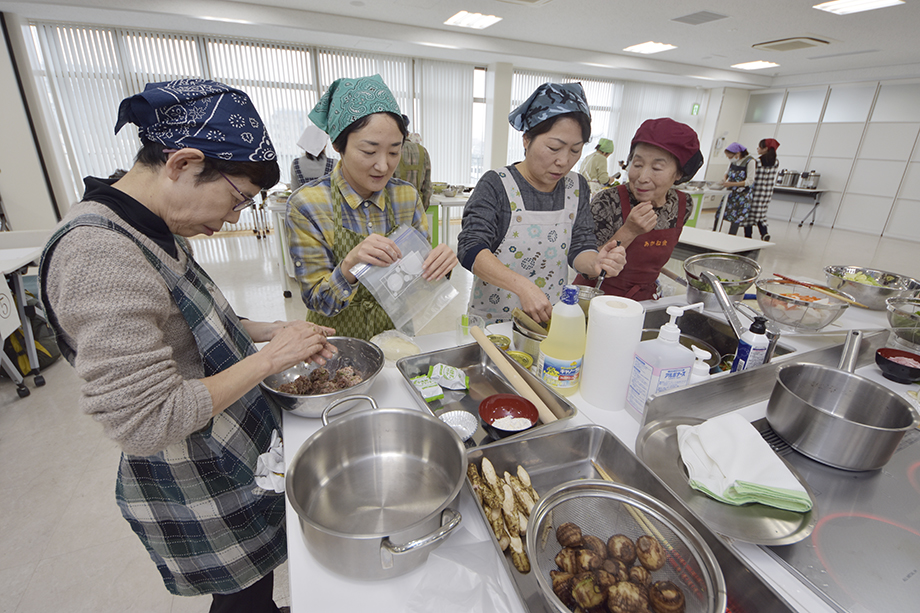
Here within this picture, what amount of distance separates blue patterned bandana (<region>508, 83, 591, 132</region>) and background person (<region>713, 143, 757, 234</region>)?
7696 mm

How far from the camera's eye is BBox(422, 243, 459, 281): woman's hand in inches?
47.8

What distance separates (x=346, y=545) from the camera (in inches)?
24.7

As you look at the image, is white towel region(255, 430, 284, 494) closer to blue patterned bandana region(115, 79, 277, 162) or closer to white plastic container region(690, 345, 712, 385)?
blue patterned bandana region(115, 79, 277, 162)

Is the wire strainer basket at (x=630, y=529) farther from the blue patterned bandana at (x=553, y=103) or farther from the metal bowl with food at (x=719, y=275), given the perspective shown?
the blue patterned bandana at (x=553, y=103)

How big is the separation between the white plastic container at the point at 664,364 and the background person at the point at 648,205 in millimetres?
957

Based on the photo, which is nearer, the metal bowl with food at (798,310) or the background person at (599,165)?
the metal bowl with food at (798,310)

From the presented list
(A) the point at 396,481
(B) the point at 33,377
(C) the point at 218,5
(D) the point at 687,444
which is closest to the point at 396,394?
Answer: (A) the point at 396,481

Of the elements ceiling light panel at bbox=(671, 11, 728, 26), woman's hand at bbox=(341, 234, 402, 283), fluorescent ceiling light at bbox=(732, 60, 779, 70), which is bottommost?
woman's hand at bbox=(341, 234, 402, 283)

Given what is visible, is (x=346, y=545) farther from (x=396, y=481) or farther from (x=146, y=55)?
(x=146, y=55)

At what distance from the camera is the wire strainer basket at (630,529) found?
2.02ft

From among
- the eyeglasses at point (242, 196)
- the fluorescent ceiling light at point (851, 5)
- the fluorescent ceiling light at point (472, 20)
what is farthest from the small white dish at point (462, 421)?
the fluorescent ceiling light at point (851, 5)

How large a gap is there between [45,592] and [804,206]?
13936 mm


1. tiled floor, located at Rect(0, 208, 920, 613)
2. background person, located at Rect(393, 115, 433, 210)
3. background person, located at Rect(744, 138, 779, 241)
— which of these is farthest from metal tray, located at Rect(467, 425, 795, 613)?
background person, located at Rect(744, 138, 779, 241)

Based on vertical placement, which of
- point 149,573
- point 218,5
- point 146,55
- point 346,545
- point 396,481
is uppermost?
point 218,5
